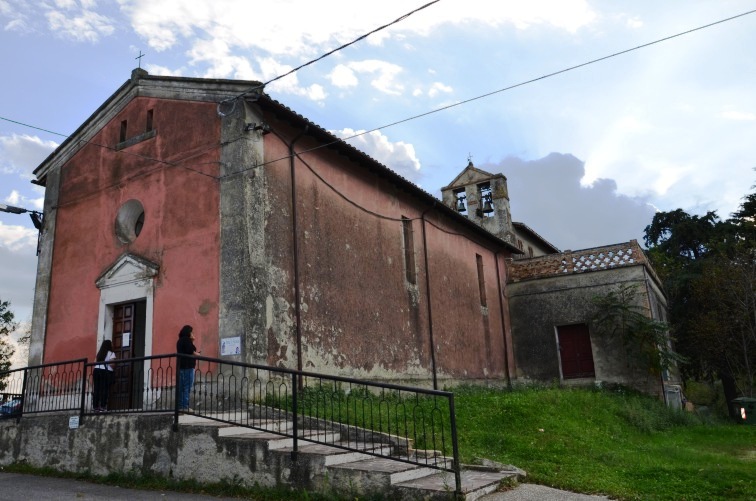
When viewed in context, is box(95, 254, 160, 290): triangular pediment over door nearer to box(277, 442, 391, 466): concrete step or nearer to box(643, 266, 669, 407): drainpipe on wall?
box(277, 442, 391, 466): concrete step

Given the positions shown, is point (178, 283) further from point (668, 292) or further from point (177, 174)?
point (668, 292)

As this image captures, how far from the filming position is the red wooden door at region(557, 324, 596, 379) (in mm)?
19922

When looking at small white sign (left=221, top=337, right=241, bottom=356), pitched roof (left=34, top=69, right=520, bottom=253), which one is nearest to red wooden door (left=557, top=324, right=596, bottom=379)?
pitched roof (left=34, top=69, right=520, bottom=253)

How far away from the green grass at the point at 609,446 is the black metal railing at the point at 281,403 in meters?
0.82

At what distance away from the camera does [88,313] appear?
12562 mm

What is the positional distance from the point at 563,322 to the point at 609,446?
456 inches

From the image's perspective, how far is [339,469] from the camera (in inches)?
251

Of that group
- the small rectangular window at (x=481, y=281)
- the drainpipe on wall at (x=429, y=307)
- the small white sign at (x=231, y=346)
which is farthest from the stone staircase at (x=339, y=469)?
the small rectangular window at (x=481, y=281)

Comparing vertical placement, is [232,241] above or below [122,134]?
below

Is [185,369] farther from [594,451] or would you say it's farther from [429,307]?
[429,307]

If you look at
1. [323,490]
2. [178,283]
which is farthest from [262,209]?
[323,490]

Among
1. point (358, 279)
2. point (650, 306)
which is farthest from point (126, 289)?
point (650, 306)

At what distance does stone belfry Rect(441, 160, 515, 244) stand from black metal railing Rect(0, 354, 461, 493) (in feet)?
44.8

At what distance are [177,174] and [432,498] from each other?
28.1 ft
